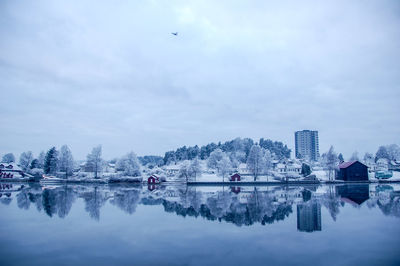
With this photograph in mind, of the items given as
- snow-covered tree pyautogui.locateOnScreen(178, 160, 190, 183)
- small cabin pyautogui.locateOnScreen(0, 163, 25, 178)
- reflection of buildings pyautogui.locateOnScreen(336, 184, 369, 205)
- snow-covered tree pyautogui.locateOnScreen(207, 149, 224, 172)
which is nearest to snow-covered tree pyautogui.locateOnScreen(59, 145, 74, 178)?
small cabin pyautogui.locateOnScreen(0, 163, 25, 178)

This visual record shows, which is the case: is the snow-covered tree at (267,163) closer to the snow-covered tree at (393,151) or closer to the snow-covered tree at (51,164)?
the snow-covered tree at (51,164)

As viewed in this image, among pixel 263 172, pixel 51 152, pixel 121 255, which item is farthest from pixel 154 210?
pixel 51 152

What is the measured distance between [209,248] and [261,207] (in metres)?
16.5

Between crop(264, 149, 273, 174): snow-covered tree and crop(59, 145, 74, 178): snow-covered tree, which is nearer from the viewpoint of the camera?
crop(264, 149, 273, 174): snow-covered tree

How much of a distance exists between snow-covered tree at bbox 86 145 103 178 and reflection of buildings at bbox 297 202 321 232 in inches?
2929

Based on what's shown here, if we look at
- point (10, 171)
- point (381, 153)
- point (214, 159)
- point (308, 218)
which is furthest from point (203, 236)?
point (381, 153)

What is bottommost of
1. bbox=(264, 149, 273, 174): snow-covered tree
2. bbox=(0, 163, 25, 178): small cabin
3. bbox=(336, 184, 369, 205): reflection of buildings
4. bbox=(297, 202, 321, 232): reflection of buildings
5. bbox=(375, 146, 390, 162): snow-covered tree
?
bbox=(336, 184, 369, 205): reflection of buildings

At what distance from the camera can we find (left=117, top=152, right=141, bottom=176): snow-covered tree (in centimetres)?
8706

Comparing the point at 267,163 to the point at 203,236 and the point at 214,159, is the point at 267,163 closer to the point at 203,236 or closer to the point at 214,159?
the point at 214,159

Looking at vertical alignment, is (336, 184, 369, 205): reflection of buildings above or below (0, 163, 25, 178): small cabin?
below

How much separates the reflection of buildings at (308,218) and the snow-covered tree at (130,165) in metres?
64.0

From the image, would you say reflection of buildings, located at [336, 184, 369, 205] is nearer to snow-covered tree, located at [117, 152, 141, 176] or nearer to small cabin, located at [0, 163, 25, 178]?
snow-covered tree, located at [117, 152, 141, 176]

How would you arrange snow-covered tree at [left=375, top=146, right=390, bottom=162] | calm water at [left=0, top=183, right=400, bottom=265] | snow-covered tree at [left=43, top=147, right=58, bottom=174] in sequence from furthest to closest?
snow-covered tree at [left=375, top=146, right=390, bottom=162] → snow-covered tree at [left=43, top=147, right=58, bottom=174] → calm water at [left=0, top=183, right=400, bottom=265]

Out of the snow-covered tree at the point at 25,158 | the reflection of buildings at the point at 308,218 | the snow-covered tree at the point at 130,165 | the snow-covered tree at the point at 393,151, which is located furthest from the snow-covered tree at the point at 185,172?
the snow-covered tree at the point at 393,151
